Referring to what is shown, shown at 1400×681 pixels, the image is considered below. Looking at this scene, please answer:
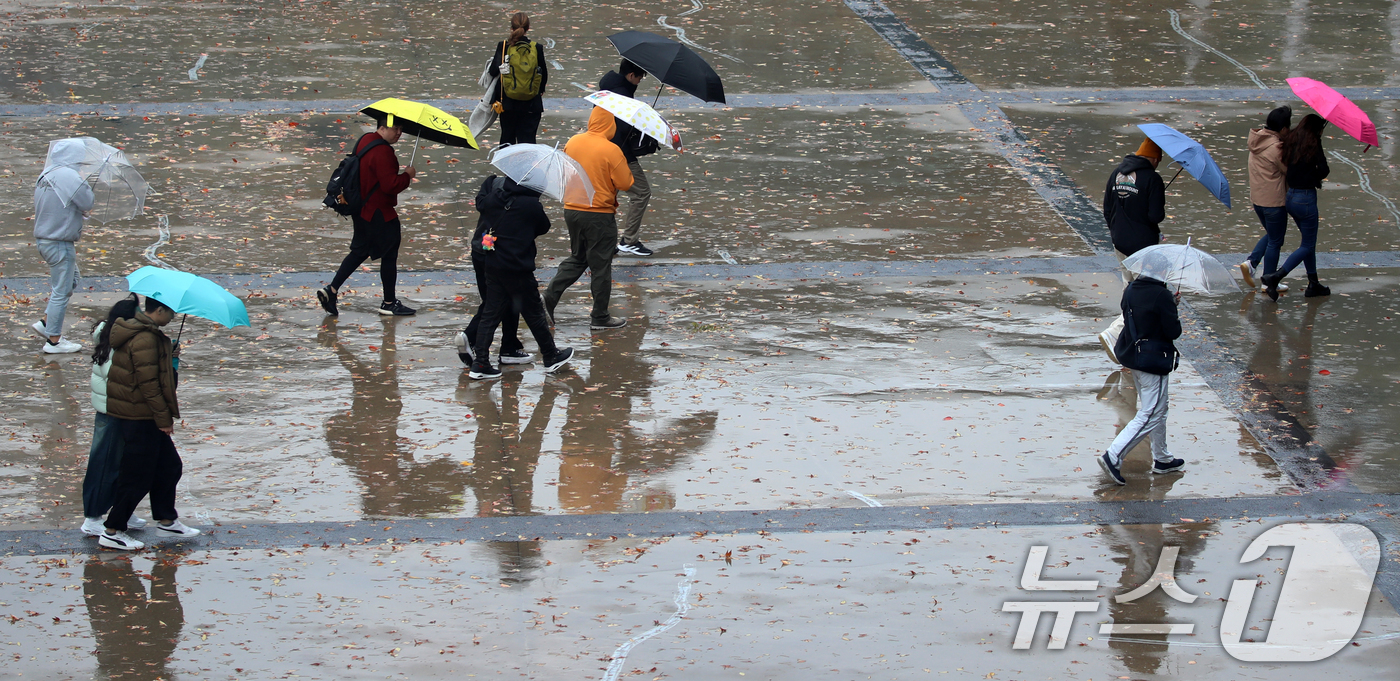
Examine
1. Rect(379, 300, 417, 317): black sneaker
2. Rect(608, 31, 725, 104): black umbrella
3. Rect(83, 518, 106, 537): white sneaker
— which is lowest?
Rect(83, 518, 106, 537): white sneaker

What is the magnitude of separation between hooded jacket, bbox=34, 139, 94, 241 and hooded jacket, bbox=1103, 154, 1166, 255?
7140 millimetres

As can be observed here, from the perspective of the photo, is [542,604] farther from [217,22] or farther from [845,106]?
[217,22]

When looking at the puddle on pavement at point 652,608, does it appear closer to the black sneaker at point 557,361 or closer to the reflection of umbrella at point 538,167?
the black sneaker at point 557,361

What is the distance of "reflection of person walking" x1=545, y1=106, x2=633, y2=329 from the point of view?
9680mm

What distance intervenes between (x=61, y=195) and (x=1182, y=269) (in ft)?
23.8

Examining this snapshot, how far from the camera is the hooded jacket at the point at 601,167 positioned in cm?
966

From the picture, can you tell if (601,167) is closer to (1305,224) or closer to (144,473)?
(144,473)

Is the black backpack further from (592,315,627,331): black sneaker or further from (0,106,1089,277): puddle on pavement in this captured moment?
(592,315,627,331): black sneaker

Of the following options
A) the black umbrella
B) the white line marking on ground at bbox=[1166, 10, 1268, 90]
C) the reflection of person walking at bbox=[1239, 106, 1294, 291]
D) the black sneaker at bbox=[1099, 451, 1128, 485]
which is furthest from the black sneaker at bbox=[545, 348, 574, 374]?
the white line marking on ground at bbox=[1166, 10, 1268, 90]

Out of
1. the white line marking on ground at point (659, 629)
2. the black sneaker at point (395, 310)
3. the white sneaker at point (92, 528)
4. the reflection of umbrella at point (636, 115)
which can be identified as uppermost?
the reflection of umbrella at point (636, 115)

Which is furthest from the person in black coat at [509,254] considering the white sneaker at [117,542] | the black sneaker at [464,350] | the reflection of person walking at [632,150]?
the white sneaker at [117,542]

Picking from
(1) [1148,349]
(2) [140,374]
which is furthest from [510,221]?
(1) [1148,349]

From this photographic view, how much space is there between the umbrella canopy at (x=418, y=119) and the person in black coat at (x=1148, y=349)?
189 inches

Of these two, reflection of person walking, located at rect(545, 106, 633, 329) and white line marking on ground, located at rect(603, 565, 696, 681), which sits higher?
reflection of person walking, located at rect(545, 106, 633, 329)
